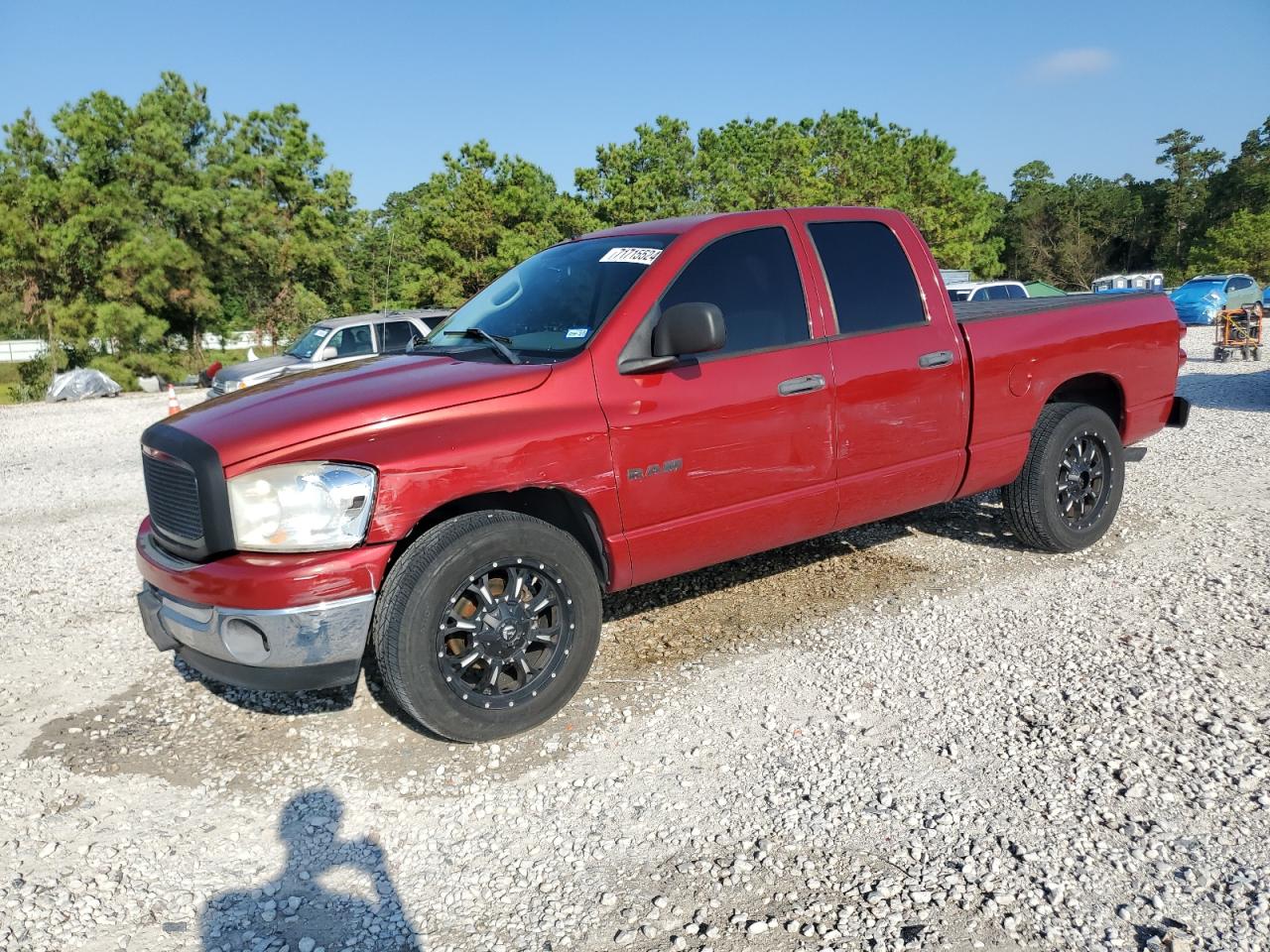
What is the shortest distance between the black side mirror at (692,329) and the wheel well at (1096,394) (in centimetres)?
271

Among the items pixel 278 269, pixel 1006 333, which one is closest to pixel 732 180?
pixel 278 269

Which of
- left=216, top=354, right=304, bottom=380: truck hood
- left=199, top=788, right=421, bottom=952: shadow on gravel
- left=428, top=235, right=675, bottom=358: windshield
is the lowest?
left=199, top=788, right=421, bottom=952: shadow on gravel

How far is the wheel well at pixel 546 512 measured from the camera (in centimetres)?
351

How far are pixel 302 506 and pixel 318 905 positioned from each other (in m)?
1.28

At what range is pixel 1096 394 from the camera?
18.5 ft

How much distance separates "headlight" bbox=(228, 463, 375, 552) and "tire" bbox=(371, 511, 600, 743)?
0.82ft

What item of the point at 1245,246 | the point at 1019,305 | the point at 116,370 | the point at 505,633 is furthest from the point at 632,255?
the point at 1245,246

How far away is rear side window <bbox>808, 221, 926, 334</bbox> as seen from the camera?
4.41 m

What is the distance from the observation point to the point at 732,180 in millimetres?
34500

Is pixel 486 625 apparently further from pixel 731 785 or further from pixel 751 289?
pixel 751 289

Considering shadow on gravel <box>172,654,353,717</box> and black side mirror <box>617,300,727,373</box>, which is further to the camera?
shadow on gravel <box>172,654,353,717</box>

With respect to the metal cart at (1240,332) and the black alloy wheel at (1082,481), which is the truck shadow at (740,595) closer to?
the black alloy wheel at (1082,481)

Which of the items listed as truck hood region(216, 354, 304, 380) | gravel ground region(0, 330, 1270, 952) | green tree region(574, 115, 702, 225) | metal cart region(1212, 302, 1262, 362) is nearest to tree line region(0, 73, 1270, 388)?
green tree region(574, 115, 702, 225)

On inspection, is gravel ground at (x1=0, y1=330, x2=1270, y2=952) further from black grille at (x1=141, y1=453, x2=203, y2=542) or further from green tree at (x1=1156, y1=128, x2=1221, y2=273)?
green tree at (x1=1156, y1=128, x2=1221, y2=273)
